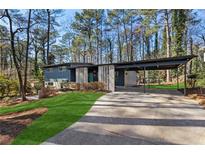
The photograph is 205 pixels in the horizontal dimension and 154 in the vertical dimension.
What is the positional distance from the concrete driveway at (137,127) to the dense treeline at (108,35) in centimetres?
1280

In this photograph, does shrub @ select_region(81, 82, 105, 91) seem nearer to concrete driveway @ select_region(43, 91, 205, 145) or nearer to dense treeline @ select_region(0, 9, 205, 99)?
concrete driveway @ select_region(43, 91, 205, 145)

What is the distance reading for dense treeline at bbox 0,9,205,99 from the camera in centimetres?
2203

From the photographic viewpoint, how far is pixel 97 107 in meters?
8.57

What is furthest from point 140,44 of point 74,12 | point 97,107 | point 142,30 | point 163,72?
point 97,107

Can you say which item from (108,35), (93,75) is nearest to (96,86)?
(93,75)

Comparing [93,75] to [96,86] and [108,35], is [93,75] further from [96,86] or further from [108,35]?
[108,35]

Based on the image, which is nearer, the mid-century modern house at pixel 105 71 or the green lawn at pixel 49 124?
the green lawn at pixel 49 124

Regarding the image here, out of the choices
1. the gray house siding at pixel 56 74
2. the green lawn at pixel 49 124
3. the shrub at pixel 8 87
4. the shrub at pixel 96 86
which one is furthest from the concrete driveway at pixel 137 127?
the gray house siding at pixel 56 74

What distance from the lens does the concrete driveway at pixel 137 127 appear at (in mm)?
5320

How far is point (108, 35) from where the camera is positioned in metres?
30.1

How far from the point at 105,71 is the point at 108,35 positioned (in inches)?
618

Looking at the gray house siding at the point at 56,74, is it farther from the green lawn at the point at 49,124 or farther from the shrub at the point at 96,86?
the green lawn at the point at 49,124

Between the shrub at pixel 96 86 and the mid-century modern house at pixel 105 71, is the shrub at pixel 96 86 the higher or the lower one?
the lower one

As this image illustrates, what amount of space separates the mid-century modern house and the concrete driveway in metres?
4.63
